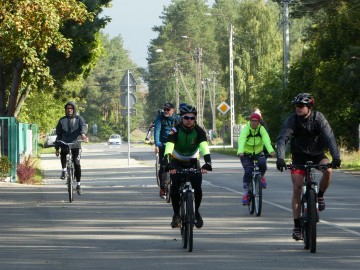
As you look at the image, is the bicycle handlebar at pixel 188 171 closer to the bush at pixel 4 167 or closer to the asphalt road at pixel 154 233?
the asphalt road at pixel 154 233

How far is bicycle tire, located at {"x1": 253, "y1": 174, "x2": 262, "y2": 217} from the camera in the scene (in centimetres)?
1855

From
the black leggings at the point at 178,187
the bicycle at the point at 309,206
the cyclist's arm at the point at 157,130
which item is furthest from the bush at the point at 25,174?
the bicycle at the point at 309,206

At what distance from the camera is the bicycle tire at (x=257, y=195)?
60.8 ft

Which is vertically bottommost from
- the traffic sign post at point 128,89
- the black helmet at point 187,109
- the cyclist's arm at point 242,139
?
the cyclist's arm at point 242,139

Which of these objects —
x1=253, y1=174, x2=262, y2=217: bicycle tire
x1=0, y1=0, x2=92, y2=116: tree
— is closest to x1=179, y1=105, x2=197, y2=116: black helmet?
x1=253, y1=174, x2=262, y2=217: bicycle tire

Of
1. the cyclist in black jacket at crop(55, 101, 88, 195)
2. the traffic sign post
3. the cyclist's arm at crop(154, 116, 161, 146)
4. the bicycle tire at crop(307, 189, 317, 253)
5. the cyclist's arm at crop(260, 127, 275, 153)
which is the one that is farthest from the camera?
the traffic sign post

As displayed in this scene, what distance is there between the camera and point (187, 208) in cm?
1361

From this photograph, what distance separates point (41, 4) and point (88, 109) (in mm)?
156009

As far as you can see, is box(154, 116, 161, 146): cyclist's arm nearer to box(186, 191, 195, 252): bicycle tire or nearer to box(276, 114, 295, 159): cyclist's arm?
box(186, 191, 195, 252): bicycle tire

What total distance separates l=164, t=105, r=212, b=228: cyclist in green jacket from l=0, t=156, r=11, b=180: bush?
636 inches

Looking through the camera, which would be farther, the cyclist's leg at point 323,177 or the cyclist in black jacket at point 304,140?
the cyclist's leg at point 323,177

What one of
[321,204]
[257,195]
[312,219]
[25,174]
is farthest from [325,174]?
[25,174]

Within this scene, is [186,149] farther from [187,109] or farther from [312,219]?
[312,219]

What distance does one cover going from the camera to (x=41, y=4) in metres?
22.8
